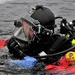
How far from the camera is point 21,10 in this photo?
59.1 feet

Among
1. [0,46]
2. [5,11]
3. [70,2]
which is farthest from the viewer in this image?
[70,2]

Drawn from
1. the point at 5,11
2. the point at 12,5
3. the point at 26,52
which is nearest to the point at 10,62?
the point at 26,52

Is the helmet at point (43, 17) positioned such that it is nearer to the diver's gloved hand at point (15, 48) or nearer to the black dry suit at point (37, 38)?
the black dry suit at point (37, 38)

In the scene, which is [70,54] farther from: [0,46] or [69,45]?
[0,46]

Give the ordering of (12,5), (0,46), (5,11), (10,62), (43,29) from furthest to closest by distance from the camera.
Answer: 1. (12,5)
2. (5,11)
3. (0,46)
4. (10,62)
5. (43,29)

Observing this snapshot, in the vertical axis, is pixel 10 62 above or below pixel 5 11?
above

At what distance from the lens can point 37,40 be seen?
795cm

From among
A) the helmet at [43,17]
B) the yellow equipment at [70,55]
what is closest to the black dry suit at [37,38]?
the helmet at [43,17]

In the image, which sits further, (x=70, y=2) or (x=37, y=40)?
→ (x=70, y=2)

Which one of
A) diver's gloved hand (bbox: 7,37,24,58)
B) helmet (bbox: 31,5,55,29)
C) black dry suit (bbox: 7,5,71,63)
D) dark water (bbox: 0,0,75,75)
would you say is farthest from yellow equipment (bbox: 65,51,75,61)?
dark water (bbox: 0,0,75,75)

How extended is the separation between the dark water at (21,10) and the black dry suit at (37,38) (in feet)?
14.0

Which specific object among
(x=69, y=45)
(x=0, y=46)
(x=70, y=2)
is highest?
(x=69, y=45)

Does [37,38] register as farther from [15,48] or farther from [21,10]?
[21,10]

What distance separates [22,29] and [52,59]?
1077 mm
